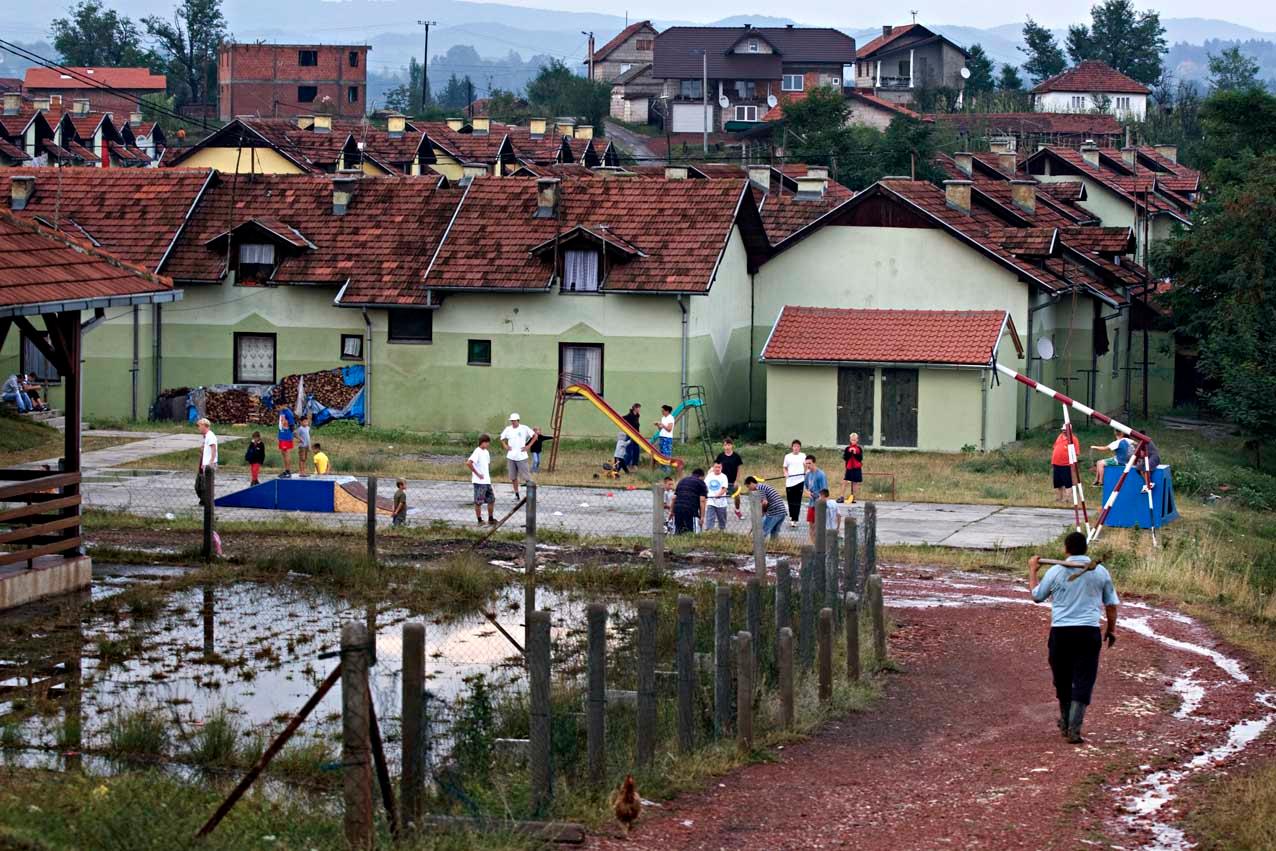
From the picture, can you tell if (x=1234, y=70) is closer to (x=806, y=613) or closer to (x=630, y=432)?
(x=630, y=432)

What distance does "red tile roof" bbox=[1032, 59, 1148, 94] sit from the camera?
4889 inches

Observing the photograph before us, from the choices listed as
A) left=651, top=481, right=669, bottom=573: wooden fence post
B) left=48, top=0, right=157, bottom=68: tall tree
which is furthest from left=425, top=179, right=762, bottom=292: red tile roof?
left=48, top=0, right=157, bottom=68: tall tree

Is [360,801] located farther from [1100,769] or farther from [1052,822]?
[1100,769]

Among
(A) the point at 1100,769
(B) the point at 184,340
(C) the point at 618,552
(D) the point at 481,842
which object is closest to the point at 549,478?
(C) the point at 618,552

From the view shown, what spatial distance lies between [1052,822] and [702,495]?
15047 millimetres

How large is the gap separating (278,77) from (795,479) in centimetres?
10180

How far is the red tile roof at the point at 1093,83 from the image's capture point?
12419cm

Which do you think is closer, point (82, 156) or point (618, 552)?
point (618, 552)

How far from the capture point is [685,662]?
41.0ft

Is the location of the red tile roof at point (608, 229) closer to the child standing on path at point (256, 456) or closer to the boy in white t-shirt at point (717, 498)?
the child standing on path at point (256, 456)

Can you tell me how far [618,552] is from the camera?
23.9m

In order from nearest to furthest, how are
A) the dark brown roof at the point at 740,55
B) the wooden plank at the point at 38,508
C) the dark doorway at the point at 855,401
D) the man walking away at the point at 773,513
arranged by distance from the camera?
the wooden plank at the point at 38,508 → the man walking away at the point at 773,513 → the dark doorway at the point at 855,401 → the dark brown roof at the point at 740,55

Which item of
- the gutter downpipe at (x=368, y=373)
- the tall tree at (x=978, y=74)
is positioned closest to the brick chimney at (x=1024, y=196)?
the gutter downpipe at (x=368, y=373)

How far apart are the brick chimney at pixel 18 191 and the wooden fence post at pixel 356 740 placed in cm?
3727
